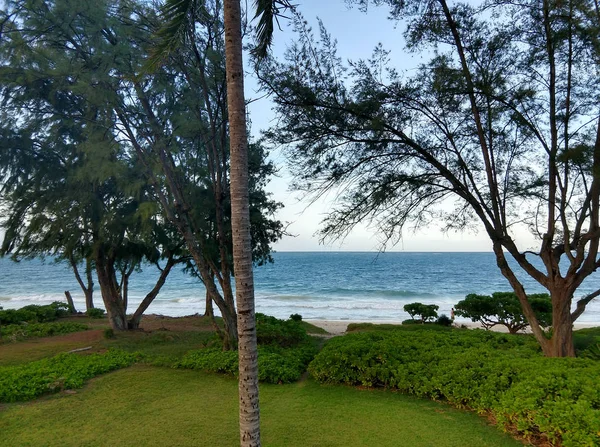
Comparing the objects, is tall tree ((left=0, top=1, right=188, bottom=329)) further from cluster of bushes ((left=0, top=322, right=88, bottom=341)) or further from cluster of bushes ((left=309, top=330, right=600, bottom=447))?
cluster of bushes ((left=309, top=330, right=600, bottom=447))

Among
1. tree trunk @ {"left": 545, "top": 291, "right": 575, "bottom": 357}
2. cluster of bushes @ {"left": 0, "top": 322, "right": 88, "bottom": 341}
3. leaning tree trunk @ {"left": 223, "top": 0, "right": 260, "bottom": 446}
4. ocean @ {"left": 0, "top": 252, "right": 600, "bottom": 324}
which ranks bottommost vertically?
ocean @ {"left": 0, "top": 252, "right": 600, "bottom": 324}

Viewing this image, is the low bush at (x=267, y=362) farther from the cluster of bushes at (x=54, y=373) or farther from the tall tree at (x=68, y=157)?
the tall tree at (x=68, y=157)

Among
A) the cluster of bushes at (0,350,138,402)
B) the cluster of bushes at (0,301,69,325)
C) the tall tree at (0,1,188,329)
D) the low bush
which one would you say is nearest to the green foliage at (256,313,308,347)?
the low bush

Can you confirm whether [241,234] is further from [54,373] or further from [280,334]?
[280,334]

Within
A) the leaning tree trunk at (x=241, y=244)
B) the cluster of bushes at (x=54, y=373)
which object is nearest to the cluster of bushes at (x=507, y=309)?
the cluster of bushes at (x=54, y=373)

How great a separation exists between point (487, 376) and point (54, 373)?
7541mm

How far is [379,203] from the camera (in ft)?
25.9

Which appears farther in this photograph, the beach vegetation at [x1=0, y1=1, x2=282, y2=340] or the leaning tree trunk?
the beach vegetation at [x1=0, y1=1, x2=282, y2=340]

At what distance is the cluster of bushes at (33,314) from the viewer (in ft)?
54.2

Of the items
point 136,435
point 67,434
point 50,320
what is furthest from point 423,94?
point 50,320

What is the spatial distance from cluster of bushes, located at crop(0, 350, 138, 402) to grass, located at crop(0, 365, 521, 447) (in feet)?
1.15

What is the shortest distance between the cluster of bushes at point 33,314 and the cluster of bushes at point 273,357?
11329mm

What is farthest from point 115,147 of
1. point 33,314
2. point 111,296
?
point 33,314

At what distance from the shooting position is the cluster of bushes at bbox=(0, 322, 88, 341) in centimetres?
1314
